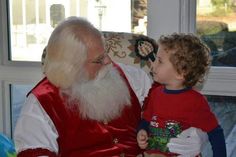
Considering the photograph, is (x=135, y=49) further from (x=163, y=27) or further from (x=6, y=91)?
(x=6, y=91)

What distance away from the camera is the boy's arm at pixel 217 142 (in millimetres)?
1674

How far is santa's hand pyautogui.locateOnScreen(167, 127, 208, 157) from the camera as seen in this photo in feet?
5.61

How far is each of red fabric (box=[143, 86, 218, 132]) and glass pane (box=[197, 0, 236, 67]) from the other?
2.47 ft

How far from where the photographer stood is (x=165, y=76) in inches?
67.6

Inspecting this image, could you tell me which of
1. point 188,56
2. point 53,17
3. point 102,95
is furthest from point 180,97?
point 53,17

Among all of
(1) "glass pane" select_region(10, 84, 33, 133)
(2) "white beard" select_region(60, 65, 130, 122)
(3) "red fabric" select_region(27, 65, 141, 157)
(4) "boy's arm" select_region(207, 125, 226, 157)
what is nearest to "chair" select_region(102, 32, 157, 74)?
(2) "white beard" select_region(60, 65, 130, 122)

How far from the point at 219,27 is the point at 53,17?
966 millimetres

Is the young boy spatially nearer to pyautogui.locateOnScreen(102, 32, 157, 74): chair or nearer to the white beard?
the white beard

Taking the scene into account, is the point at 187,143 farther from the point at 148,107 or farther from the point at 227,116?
the point at 227,116

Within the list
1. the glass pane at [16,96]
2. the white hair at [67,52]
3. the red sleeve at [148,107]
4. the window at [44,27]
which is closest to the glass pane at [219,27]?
the window at [44,27]

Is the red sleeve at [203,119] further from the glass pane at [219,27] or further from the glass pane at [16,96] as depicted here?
the glass pane at [16,96]

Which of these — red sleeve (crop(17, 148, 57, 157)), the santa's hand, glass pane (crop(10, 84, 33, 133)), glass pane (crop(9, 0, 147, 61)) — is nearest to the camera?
red sleeve (crop(17, 148, 57, 157))

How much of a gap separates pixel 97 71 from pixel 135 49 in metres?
0.33

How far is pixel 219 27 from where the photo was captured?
7.80 feet
